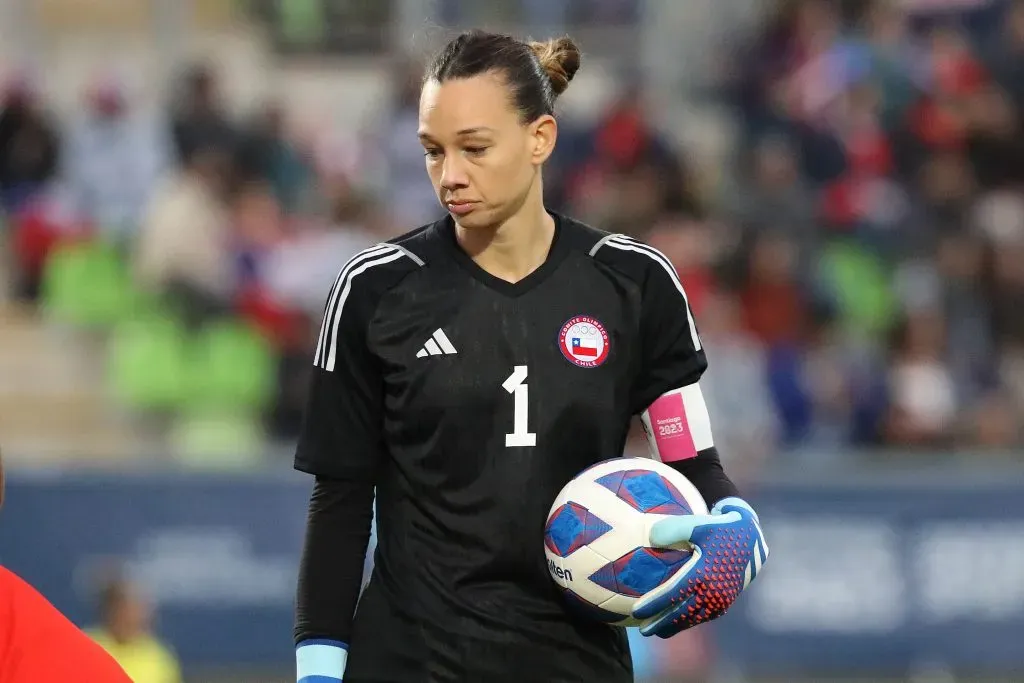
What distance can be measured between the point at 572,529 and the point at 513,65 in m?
0.89

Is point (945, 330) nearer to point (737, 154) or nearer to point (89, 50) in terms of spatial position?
point (737, 154)

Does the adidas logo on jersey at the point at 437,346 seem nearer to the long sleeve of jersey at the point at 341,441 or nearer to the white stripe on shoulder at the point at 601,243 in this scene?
the long sleeve of jersey at the point at 341,441

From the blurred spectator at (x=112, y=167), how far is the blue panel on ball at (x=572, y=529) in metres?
8.85

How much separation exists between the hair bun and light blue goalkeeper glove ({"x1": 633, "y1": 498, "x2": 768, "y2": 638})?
3.01 ft

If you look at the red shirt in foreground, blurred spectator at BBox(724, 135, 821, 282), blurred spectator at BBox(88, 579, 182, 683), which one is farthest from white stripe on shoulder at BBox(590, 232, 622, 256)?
blurred spectator at BBox(724, 135, 821, 282)

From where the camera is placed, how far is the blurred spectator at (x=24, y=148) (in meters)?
11.6

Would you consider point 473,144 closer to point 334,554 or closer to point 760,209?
point 334,554

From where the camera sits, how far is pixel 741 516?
3199mm

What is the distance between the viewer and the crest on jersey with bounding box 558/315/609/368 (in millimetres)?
3342

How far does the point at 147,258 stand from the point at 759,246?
12.7ft

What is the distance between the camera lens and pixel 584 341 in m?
3.35

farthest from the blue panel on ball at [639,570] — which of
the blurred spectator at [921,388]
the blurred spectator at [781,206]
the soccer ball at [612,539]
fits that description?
the blurred spectator at [781,206]

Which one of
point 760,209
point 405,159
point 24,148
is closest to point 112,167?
point 24,148

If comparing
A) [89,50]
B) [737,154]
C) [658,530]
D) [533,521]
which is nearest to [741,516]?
[658,530]
